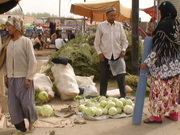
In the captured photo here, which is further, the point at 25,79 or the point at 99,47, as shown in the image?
the point at 99,47

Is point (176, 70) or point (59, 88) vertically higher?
point (176, 70)

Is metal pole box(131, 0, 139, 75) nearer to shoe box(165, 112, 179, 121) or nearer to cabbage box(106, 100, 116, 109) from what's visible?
cabbage box(106, 100, 116, 109)

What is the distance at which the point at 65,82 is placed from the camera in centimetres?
637

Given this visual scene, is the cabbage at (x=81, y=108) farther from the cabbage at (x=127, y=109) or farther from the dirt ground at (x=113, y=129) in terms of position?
the cabbage at (x=127, y=109)

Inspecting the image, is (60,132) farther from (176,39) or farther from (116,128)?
(176,39)

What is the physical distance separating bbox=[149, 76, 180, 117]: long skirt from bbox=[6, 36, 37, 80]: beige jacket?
77.1 inches

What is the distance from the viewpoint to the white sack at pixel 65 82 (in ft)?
20.3

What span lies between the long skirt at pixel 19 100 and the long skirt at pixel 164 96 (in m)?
1.92

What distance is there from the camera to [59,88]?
249 inches

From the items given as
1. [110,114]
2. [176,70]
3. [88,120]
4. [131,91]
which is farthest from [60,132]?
[131,91]

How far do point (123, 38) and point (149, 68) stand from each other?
64.7 inches

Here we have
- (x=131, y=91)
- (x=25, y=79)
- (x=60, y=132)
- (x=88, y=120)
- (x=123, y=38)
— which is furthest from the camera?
(x=131, y=91)

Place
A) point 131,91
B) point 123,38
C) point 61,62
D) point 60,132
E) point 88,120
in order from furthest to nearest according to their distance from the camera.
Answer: point 131,91 → point 61,62 → point 123,38 → point 88,120 → point 60,132

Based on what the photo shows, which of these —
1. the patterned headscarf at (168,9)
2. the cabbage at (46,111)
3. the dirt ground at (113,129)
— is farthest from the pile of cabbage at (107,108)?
the patterned headscarf at (168,9)
